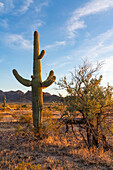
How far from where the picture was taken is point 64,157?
20.7ft

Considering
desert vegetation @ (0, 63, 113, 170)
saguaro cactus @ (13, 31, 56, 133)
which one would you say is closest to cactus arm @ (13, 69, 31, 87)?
saguaro cactus @ (13, 31, 56, 133)

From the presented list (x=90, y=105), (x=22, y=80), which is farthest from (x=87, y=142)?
(x=22, y=80)

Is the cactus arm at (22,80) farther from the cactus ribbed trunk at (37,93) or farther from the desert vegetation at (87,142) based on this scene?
the desert vegetation at (87,142)

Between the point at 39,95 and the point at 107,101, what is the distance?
4.19 metres

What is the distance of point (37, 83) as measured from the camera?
9.98m

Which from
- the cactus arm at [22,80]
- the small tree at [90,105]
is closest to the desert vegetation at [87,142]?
the small tree at [90,105]

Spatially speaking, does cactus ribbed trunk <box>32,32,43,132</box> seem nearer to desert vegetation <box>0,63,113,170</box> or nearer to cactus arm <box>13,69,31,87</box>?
cactus arm <box>13,69,31,87</box>

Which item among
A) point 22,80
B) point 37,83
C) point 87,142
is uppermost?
point 22,80

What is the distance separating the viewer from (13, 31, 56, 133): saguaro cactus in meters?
9.59

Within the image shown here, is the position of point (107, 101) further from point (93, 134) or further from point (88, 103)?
point (93, 134)

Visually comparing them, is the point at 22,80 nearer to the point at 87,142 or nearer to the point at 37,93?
the point at 37,93

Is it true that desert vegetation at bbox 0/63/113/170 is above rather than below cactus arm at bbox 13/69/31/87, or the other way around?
below

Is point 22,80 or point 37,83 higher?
point 22,80

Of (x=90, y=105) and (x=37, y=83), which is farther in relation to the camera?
(x=37, y=83)
